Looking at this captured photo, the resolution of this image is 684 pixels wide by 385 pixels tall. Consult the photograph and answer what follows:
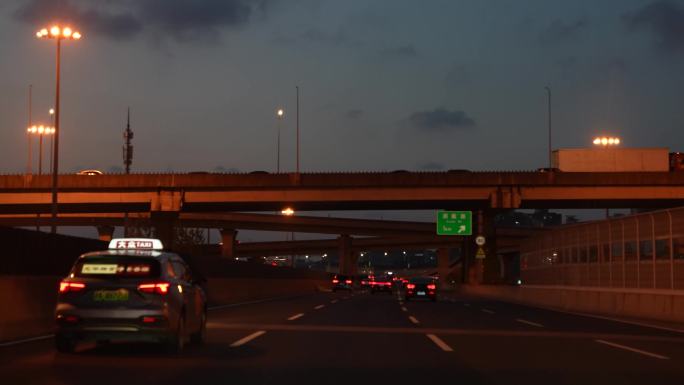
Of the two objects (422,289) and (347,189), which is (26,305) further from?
(347,189)

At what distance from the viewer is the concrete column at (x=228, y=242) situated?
340 ft

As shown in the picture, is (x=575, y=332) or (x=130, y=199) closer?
(x=575, y=332)

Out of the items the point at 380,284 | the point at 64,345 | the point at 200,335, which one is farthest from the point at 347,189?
the point at 64,345

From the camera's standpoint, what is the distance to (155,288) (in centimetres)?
1248

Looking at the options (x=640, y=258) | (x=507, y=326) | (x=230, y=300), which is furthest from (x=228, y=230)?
(x=507, y=326)

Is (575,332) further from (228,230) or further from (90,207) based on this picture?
(228,230)

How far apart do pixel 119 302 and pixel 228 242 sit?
93053 mm

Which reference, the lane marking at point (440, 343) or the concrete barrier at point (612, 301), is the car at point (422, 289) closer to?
the concrete barrier at point (612, 301)

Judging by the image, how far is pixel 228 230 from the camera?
10562 cm

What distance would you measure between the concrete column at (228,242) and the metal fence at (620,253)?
63.6 meters

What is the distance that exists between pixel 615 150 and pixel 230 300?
38716 millimetres

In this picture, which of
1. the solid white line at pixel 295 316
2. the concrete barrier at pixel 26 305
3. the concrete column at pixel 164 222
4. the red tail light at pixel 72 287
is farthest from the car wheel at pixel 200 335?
the concrete column at pixel 164 222

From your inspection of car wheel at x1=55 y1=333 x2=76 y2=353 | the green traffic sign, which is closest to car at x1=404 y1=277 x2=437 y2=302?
the green traffic sign

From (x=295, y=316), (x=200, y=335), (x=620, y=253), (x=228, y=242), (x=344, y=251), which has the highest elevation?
(x=228, y=242)
